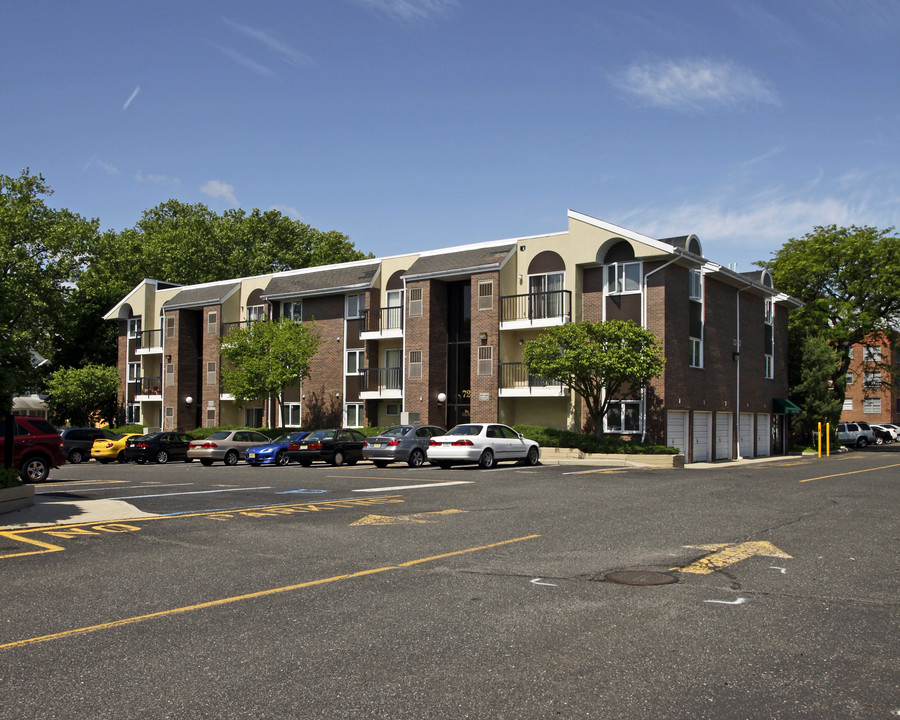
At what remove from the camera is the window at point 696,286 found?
3588 centimetres

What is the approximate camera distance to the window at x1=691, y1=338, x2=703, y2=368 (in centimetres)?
3562

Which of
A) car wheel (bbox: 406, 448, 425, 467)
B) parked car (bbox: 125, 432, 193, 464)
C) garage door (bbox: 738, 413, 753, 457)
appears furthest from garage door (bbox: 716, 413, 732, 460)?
parked car (bbox: 125, 432, 193, 464)

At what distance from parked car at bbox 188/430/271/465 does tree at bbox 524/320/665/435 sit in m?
12.0

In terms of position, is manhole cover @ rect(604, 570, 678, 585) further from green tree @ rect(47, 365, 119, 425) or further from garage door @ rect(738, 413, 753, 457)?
green tree @ rect(47, 365, 119, 425)

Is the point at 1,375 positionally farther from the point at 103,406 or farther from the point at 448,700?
the point at 103,406

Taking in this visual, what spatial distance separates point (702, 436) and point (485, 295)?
1146 cm

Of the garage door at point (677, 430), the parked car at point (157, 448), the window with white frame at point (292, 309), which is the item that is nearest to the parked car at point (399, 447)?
the parked car at point (157, 448)

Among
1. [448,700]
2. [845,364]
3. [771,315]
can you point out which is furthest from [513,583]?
[845,364]

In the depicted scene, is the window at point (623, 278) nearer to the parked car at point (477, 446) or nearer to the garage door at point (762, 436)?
the parked car at point (477, 446)

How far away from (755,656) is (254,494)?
1315cm

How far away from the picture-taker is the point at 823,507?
48.3 feet

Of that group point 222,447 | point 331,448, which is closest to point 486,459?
point 331,448

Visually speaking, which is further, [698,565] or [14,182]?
[14,182]

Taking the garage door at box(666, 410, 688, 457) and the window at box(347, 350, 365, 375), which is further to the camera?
the window at box(347, 350, 365, 375)
